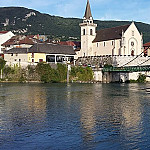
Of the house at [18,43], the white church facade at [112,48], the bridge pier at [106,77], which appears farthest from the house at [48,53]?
the bridge pier at [106,77]

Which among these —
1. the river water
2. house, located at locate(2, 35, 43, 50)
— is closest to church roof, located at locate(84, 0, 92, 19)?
house, located at locate(2, 35, 43, 50)

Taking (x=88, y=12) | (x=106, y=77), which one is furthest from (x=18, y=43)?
(x=106, y=77)

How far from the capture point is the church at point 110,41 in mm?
84562

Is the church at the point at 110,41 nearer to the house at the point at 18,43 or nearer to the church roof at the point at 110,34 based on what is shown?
the church roof at the point at 110,34

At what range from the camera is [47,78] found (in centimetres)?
6969

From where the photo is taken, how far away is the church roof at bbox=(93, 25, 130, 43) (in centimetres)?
8546

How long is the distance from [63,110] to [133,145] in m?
12.4

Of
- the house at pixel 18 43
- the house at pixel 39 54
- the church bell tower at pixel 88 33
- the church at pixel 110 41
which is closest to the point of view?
the house at pixel 39 54

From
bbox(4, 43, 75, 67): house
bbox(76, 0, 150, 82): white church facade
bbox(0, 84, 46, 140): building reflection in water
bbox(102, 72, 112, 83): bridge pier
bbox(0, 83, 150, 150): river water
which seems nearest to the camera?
bbox(0, 83, 150, 150): river water

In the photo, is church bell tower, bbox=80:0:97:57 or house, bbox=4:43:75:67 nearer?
house, bbox=4:43:75:67

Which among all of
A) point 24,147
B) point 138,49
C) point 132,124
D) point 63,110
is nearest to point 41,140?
point 24,147

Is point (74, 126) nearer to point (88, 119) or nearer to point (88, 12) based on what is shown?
point (88, 119)

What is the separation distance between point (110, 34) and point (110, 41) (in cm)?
266

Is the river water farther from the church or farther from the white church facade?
the church
